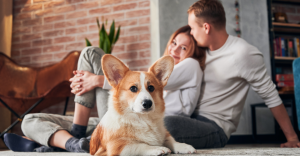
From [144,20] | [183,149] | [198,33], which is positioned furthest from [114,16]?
[183,149]

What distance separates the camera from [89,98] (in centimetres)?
146

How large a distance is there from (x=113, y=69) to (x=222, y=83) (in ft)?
2.70

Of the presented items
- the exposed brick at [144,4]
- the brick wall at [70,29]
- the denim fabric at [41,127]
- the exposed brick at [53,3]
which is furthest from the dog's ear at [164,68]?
the exposed brick at [53,3]

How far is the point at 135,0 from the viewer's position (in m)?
3.06

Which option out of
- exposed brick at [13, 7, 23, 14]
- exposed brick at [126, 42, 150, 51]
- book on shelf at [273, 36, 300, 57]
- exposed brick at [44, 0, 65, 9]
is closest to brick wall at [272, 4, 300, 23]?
book on shelf at [273, 36, 300, 57]

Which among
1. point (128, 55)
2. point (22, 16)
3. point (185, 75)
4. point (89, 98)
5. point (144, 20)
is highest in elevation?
point (22, 16)

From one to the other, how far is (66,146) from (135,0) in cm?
220

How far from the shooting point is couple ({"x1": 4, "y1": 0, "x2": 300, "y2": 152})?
1.43 m

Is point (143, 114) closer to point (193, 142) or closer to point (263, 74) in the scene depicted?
point (193, 142)

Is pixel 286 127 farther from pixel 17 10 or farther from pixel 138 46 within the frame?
pixel 17 10

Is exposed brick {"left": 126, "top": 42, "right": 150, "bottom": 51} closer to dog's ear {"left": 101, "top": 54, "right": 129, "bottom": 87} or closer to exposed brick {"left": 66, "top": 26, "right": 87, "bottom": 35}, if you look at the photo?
exposed brick {"left": 66, "top": 26, "right": 87, "bottom": 35}

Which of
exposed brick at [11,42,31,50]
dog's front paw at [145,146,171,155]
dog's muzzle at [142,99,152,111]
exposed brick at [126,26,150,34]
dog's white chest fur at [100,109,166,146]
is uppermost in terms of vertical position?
exposed brick at [126,26,150,34]

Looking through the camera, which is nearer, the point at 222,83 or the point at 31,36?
the point at 222,83

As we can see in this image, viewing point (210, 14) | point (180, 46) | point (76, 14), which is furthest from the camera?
point (76, 14)
